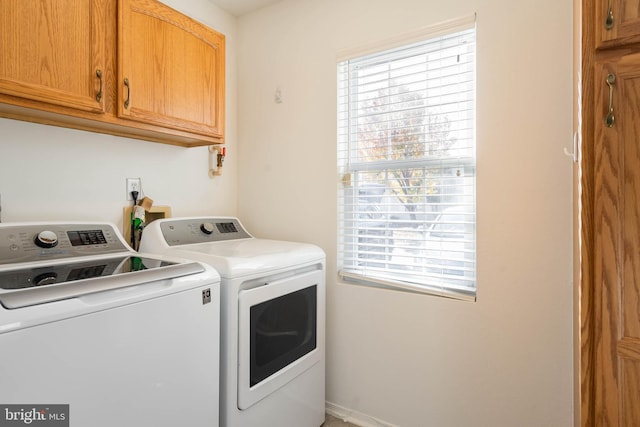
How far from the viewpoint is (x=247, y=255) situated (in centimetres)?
146

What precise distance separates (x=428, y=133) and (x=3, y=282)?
170 centimetres

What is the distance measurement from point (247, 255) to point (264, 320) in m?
0.28

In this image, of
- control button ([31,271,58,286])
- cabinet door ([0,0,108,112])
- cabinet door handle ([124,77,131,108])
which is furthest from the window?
control button ([31,271,58,286])

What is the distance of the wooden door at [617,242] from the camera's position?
88 centimetres

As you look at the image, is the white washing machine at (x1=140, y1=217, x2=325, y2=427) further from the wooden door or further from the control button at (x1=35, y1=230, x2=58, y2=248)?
the wooden door

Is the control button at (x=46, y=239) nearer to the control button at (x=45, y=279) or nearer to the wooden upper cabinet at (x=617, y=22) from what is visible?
the control button at (x=45, y=279)

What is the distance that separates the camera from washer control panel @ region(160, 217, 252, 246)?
1.74 m

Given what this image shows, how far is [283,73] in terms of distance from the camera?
2145 millimetres

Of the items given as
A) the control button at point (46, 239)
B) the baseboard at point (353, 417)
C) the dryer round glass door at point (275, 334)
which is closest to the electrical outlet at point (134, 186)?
the control button at point (46, 239)

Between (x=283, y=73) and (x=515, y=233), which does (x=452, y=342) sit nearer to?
(x=515, y=233)

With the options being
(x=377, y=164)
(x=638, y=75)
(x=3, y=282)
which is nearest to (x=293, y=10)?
(x=377, y=164)

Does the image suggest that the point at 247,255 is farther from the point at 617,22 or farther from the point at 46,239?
the point at 617,22

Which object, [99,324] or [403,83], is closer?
[99,324]

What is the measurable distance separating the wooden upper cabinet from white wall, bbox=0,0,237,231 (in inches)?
76.4
